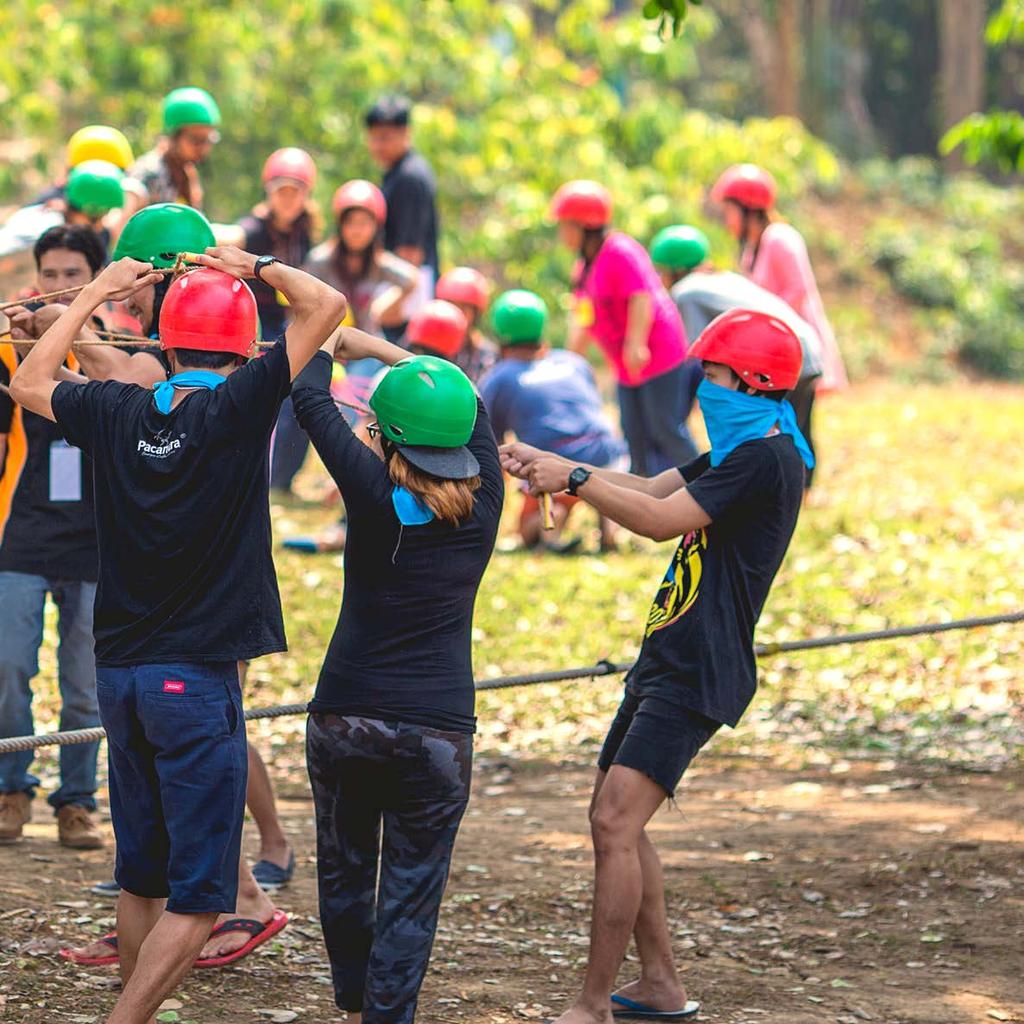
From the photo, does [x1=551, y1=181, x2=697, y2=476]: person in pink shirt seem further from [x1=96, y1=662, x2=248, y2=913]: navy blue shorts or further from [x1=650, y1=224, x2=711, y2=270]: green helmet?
[x1=96, y1=662, x2=248, y2=913]: navy blue shorts

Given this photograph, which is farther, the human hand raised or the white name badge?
the white name badge

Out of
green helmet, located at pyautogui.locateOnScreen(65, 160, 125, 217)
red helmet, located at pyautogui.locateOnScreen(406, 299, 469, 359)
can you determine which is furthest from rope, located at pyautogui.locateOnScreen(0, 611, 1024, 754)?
red helmet, located at pyautogui.locateOnScreen(406, 299, 469, 359)

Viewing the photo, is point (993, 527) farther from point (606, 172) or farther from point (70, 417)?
point (70, 417)

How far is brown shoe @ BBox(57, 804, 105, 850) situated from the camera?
6.46 meters

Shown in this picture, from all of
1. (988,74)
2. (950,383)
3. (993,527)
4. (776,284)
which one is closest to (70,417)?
(776,284)

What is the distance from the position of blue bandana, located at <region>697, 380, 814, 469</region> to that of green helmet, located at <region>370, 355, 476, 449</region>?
924 mm

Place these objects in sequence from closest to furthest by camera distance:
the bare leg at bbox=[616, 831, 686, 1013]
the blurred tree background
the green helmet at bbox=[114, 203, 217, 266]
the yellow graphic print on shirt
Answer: the green helmet at bbox=[114, 203, 217, 266] < the yellow graphic print on shirt < the bare leg at bbox=[616, 831, 686, 1013] < the blurred tree background

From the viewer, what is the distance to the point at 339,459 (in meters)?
4.34

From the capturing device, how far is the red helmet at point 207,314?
4.30 m

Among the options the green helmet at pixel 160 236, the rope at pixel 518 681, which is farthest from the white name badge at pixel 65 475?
the green helmet at pixel 160 236

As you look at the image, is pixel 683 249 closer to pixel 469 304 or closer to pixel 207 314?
pixel 469 304

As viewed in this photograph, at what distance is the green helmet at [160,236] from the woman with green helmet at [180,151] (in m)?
4.43

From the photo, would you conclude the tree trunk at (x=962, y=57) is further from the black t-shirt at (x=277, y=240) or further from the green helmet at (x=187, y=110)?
the green helmet at (x=187, y=110)

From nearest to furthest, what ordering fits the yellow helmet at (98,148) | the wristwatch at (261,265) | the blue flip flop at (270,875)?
1. the wristwatch at (261,265)
2. the blue flip flop at (270,875)
3. the yellow helmet at (98,148)
